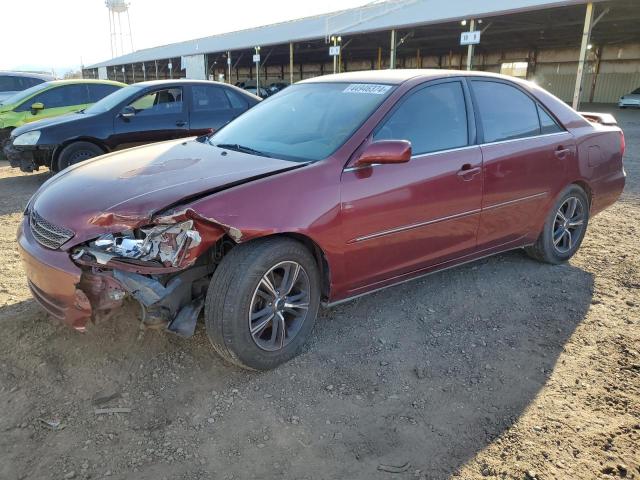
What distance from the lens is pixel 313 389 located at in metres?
2.82

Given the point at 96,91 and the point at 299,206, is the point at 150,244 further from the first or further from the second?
the point at 96,91

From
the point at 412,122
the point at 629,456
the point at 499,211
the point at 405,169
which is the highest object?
the point at 412,122

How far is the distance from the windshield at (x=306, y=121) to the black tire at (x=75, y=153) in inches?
170

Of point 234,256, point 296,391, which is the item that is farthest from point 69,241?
point 296,391

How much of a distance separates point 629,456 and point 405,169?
1.93 meters

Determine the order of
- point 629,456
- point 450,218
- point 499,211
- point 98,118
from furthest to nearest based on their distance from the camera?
1. point 98,118
2. point 499,211
3. point 450,218
4. point 629,456

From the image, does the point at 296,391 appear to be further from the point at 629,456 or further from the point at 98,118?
the point at 98,118

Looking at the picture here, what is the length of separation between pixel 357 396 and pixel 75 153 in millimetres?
6354

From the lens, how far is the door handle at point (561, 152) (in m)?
4.23

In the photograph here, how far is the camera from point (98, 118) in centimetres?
751

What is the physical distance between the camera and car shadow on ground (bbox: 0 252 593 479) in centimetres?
235

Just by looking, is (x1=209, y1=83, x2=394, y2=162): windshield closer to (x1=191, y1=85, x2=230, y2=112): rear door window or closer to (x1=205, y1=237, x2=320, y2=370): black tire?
(x1=205, y1=237, x2=320, y2=370): black tire

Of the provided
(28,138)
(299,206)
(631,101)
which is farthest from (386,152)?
(631,101)

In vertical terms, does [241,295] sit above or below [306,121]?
below
